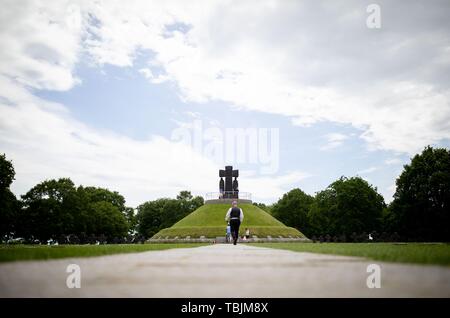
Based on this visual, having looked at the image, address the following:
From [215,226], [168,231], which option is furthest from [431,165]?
[168,231]

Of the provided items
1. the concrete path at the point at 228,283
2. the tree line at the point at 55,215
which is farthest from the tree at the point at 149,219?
the concrete path at the point at 228,283

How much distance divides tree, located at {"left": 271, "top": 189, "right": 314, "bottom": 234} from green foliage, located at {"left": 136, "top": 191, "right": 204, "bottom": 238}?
83.7ft

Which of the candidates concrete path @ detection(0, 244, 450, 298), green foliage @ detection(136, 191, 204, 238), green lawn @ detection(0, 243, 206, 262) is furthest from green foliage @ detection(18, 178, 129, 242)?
concrete path @ detection(0, 244, 450, 298)

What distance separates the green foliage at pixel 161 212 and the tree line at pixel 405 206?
153 ft

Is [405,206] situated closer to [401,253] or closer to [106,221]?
[401,253]

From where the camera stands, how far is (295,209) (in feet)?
330

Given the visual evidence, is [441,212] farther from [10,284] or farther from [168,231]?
[10,284]

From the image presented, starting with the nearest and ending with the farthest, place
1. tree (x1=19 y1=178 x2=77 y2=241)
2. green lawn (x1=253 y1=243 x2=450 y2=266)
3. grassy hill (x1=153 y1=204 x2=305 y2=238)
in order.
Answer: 1. green lawn (x1=253 y1=243 x2=450 y2=266)
2. grassy hill (x1=153 y1=204 x2=305 y2=238)
3. tree (x1=19 y1=178 x2=77 y2=241)

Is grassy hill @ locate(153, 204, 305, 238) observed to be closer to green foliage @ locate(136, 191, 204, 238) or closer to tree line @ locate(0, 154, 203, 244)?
tree line @ locate(0, 154, 203, 244)

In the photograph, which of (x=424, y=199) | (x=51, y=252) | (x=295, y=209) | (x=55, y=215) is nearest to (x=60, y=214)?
(x=55, y=215)

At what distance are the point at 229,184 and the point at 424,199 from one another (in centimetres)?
3400

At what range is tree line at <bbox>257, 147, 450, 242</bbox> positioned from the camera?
54.6 meters

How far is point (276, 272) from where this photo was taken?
625 centimetres

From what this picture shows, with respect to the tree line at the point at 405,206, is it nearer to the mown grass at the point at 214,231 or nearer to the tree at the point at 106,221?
the mown grass at the point at 214,231
